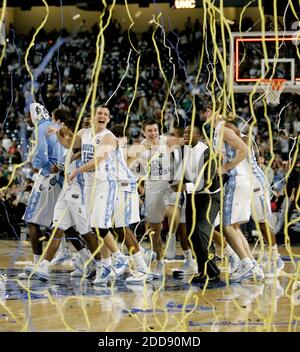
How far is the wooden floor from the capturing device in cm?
700

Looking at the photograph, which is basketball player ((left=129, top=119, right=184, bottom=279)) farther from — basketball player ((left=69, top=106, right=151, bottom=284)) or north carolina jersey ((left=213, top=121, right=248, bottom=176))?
north carolina jersey ((left=213, top=121, right=248, bottom=176))

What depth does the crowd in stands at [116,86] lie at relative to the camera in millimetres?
19156

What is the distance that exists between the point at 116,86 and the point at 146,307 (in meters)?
Answer: 13.1

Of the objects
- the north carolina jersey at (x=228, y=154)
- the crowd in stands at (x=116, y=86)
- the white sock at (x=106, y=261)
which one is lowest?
the white sock at (x=106, y=261)

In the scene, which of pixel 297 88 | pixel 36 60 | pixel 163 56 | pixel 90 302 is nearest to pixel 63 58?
pixel 36 60

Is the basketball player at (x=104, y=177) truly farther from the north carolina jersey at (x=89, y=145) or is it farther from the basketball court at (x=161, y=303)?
the basketball court at (x=161, y=303)

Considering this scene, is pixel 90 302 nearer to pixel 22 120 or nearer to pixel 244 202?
pixel 244 202

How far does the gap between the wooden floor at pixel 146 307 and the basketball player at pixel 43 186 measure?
523 millimetres

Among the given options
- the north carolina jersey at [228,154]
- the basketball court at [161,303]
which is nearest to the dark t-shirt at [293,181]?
the basketball court at [161,303]

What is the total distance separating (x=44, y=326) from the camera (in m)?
7.05

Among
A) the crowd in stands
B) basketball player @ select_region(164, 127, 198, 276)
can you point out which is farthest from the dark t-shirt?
basketball player @ select_region(164, 127, 198, 276)

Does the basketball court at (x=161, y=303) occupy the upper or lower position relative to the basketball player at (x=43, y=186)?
lower

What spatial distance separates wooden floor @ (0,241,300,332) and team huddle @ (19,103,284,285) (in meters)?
0.24

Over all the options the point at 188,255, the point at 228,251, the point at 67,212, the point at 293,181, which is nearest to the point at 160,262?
the point at 188,255
